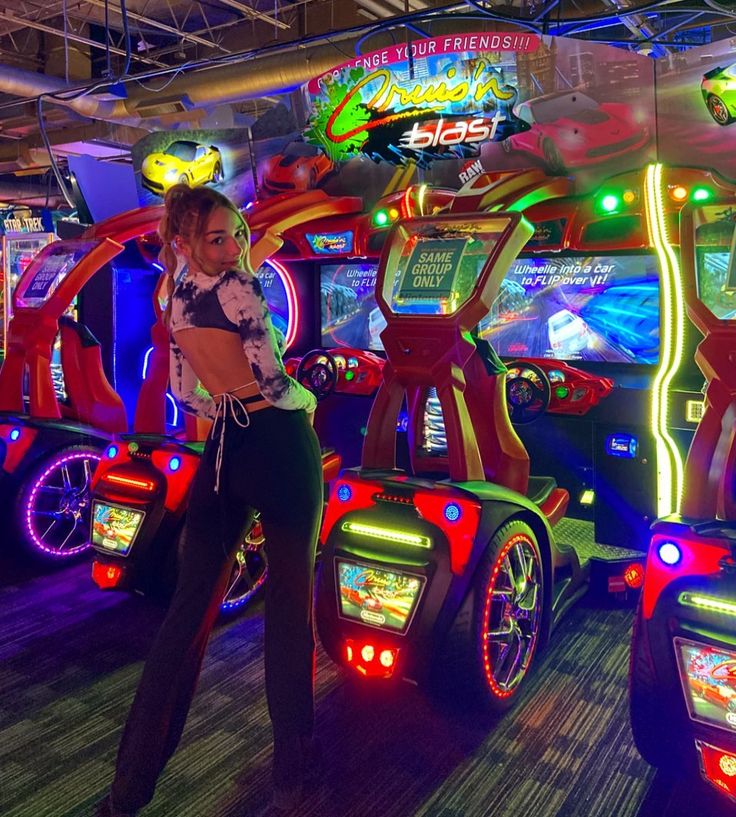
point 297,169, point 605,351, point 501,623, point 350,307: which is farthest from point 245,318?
point 350,307

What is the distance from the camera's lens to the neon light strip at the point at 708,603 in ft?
5.99

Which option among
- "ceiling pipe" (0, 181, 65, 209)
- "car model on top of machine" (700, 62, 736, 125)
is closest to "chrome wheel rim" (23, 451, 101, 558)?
"car model on top of machine" (700, 62, 736, 125)

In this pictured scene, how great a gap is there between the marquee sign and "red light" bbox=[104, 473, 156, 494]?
191cm

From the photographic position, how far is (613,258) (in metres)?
3.68

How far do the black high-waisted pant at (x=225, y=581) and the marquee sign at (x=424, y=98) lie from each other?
79.6 inches

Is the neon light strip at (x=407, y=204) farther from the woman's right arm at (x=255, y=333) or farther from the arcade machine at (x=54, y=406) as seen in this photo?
the woman's right arm at (x=255, y=333)

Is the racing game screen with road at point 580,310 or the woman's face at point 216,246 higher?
the woman's face at point 216,246

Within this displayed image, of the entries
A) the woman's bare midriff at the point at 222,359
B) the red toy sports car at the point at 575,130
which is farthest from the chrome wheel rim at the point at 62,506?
the red toy sports car at the point at 575,130

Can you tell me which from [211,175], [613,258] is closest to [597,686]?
[613,258]

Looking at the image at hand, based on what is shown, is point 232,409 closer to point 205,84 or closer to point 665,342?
point 665,342

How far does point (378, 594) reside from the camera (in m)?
2.38

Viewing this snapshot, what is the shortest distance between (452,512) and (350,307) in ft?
8.32

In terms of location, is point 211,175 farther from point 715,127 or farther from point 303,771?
point 303,771

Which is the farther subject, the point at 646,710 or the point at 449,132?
the point at 449,132
